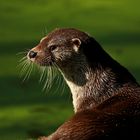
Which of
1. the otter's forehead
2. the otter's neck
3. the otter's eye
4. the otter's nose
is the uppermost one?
the otter's forehead

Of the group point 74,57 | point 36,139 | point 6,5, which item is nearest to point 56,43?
point 74,57

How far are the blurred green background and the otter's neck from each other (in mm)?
344

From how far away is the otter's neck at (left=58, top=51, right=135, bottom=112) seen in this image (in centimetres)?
620

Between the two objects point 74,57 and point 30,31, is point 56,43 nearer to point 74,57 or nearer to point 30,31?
point 74,57

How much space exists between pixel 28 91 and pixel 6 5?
60.7 inches

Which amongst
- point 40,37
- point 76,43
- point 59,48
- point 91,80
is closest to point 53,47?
point 59,48

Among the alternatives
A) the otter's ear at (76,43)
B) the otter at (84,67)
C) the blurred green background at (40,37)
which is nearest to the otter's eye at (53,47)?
the otter at (84,67)

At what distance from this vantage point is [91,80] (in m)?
6.25

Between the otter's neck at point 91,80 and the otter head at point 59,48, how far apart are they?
58 millimetres

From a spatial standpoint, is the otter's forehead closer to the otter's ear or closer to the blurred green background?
the otter's ear

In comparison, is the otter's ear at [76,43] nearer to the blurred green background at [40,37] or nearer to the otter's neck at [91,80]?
the otter's neck at [91,80]

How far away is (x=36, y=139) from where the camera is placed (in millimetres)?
6262

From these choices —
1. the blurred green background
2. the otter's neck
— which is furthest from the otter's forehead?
the blurred green background

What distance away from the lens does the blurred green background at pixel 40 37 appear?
6578 mm
